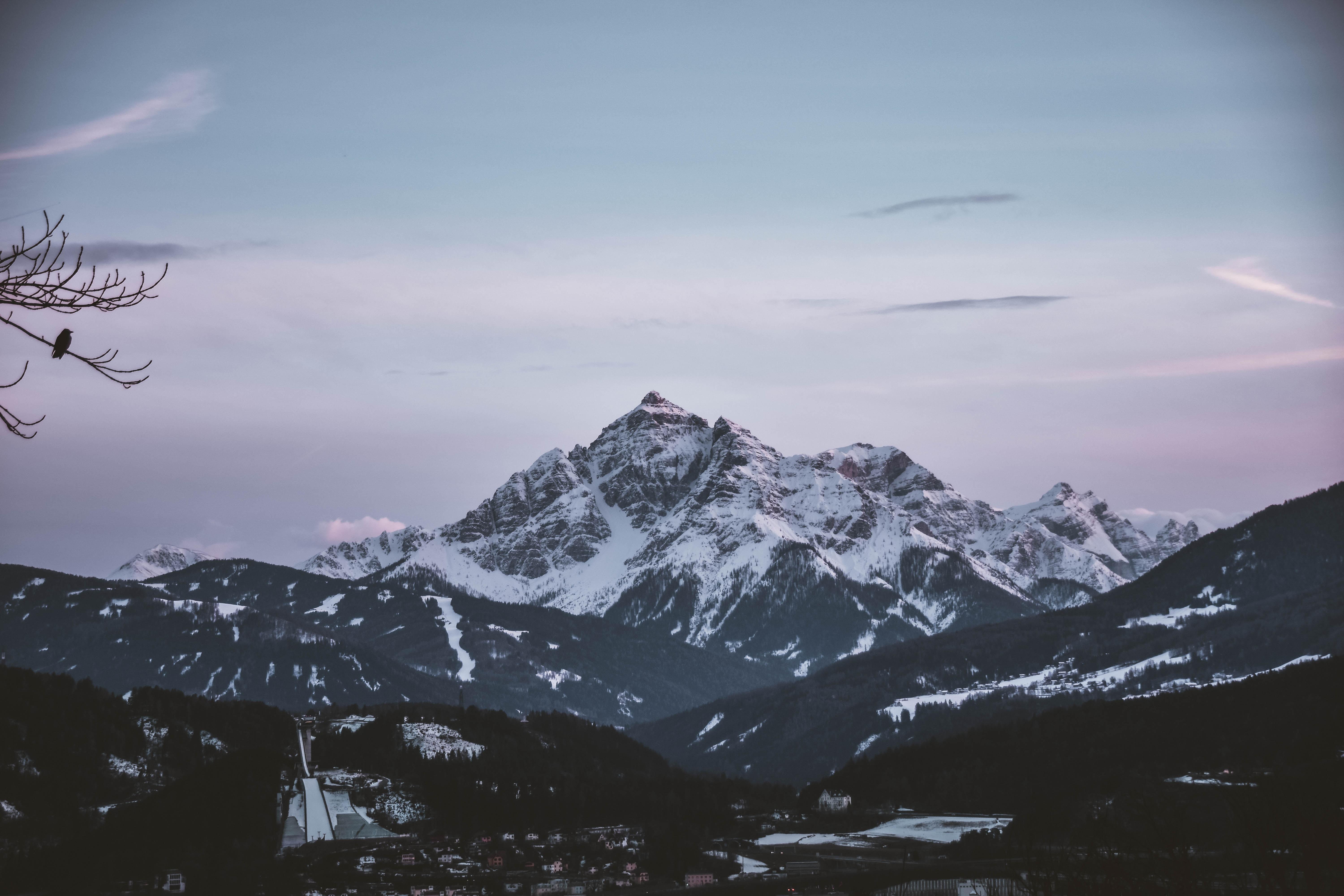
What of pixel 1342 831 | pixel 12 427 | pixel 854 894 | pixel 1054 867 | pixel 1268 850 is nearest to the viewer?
pixel 12 427

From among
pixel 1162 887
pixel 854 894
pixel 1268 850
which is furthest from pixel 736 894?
pixel 1268 850

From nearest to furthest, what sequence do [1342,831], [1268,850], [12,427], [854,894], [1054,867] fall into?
[12,427] → [1268,850] → [1342,831] → [1054,867] → [854,894]

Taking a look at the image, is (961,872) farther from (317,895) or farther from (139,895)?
(139,895)

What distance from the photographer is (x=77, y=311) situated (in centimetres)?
3244

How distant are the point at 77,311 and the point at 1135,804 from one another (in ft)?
177

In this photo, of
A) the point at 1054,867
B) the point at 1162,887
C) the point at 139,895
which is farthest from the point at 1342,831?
the point at 139,895

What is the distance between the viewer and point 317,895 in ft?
648

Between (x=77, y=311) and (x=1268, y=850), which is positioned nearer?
(x=77, y=311)

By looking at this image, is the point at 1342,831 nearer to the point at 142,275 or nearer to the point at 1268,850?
the point at 1268,850

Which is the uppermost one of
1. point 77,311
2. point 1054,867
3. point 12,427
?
point 77,311

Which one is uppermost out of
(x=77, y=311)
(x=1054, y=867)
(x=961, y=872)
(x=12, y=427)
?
(x=77, y=311)

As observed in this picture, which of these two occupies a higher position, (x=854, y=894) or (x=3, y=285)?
(x=3, y=285)

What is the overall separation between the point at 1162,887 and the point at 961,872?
134 m

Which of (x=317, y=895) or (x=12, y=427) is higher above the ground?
(x=12, y=427)
